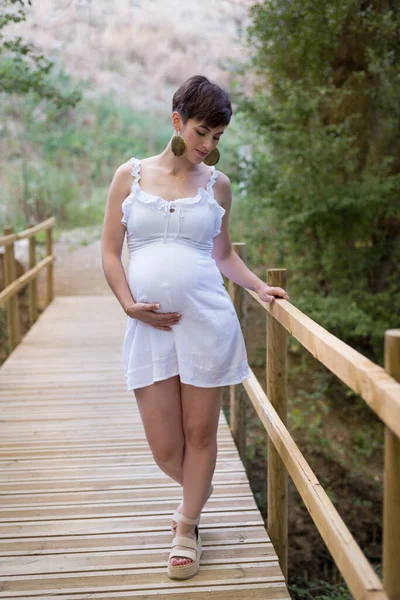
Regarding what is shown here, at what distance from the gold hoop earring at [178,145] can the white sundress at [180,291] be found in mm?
132

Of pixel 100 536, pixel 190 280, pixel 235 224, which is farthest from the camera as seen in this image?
pixel 235 224

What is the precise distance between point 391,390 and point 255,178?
5.41m

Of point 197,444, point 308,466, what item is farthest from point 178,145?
point 308,466

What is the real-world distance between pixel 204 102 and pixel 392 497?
1.22 meters

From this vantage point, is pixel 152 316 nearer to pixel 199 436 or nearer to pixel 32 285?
pixel 199 436

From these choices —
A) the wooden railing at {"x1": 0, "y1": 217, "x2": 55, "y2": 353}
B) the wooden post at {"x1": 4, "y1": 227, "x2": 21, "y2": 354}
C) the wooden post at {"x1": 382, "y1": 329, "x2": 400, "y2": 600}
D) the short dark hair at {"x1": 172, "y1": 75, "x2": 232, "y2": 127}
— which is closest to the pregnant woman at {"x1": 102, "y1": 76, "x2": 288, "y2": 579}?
the short dark hair at {"x1": 172, "y1": 75, "x2": 232, "y2": 127}

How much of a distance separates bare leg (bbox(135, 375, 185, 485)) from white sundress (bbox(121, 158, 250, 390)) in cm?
4

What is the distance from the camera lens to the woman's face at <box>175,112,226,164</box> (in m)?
2.07

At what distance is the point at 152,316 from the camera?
2104mm

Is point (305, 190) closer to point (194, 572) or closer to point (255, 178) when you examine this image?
point (255, 178)

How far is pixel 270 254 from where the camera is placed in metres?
7.34

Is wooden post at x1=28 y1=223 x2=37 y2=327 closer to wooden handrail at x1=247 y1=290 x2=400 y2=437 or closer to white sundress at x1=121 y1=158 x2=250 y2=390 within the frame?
white sundress at x1=121 y1=158 x2=250 y2=390

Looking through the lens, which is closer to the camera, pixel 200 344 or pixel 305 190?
pixel 200 344

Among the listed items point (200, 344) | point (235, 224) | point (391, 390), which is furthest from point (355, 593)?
point (235, 224)
